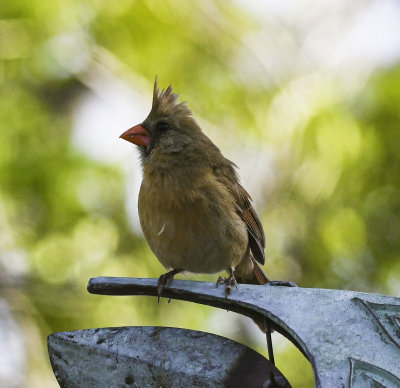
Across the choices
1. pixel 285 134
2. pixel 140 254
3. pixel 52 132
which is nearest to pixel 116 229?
pixel 140 254

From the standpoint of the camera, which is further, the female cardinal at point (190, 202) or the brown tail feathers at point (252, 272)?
the brown tail feathers at point (252, 272)

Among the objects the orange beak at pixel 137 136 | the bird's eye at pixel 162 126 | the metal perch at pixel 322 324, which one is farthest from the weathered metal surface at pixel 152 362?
the bird's eye at pixel 162 126

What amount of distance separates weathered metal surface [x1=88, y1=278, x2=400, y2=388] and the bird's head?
1.54 meters

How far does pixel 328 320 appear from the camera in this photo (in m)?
1.78

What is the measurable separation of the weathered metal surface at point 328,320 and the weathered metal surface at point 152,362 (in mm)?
118

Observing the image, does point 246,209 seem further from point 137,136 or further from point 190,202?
point 137,136

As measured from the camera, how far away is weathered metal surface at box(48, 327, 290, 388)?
6.21 feet

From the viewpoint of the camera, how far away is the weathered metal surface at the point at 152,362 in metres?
1.89

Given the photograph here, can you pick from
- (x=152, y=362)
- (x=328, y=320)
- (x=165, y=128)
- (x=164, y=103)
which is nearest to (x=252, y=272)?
(x=165, y=128)

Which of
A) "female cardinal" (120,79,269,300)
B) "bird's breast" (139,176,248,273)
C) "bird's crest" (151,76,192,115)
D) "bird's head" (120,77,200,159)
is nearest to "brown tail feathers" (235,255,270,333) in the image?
"female cardinal" (120,79,269,300)

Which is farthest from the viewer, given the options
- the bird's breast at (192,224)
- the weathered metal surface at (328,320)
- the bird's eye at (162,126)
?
the bird's eye at (162,126)

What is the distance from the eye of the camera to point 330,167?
12.3 ft

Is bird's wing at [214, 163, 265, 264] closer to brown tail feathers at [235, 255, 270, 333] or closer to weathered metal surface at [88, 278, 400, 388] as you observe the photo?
brown tail feathers at [235, 255, 270, 333]

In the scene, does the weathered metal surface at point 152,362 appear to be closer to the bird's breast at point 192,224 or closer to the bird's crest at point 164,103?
the bird's breast at point 192,224
